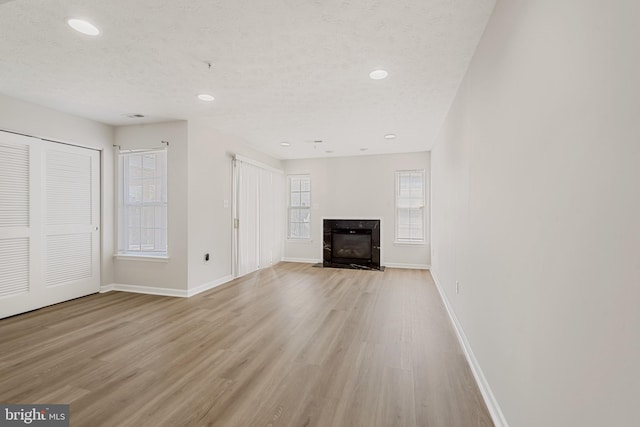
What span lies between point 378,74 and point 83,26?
2304mm

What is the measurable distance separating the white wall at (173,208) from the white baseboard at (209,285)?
12cm

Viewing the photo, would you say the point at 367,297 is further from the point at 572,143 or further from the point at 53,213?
the point at 53,213

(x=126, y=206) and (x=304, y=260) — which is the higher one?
(x=126, y=206)

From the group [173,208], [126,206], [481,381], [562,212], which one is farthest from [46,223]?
[562,212]

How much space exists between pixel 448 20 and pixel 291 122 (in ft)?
8.50

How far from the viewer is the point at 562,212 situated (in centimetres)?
104

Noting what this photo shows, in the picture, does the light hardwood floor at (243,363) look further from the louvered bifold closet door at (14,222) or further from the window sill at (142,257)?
the window sill at (142,257)

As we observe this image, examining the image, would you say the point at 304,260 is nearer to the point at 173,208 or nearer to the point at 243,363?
the point at 173,208

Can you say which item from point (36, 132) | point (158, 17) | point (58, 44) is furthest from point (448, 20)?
point (36, 132)

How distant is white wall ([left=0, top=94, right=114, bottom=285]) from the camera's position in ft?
11.2

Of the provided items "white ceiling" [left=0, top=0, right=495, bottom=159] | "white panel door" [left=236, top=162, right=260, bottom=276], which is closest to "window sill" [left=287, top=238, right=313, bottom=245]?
"white panel door" [left=236, top=162, right=260, bottom=276]

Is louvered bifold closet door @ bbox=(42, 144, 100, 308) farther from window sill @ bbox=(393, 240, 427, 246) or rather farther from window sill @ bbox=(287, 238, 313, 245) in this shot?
window sill @ bbox=(393, 240, 427, 246)

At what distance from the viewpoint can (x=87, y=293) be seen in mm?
4273

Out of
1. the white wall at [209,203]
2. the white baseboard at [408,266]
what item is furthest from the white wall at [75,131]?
the white baseboard at [408,266]
